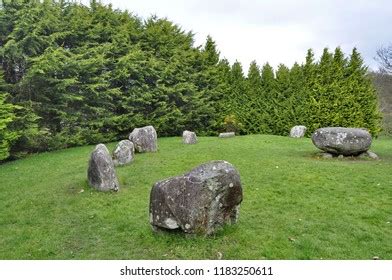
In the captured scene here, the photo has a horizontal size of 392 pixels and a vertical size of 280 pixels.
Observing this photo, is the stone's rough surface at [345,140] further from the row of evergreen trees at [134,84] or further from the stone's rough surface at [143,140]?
the row of evergreen trees at [134,84]

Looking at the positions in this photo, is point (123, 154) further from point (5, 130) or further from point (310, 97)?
point (310, 97)

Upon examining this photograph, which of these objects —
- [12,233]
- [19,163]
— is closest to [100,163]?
[12,233]

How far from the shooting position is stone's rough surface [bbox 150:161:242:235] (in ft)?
20.9

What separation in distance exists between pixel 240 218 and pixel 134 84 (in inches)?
707

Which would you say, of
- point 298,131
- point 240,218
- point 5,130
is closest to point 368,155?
point 298,131

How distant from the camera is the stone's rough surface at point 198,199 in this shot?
Answer: 6.38 metres

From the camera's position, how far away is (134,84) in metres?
24.1

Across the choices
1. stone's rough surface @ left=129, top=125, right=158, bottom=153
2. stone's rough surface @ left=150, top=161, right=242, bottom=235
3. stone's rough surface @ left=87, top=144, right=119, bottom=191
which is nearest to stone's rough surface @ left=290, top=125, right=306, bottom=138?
stone's rough surface @ left=129, top=125, right=158, bottom=153

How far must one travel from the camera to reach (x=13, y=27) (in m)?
18.9

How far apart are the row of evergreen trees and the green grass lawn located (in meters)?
5.71

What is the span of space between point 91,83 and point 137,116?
3.64 m

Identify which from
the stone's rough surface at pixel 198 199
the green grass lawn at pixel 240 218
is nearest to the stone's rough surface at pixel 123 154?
the green grass lawn at pixel 240 218

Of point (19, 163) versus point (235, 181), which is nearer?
point (235, 181)
